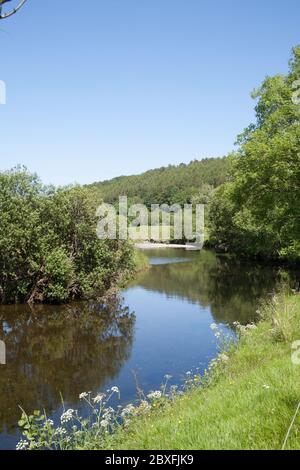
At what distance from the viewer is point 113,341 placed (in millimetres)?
22156

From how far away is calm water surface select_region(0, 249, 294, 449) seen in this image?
50.8ft

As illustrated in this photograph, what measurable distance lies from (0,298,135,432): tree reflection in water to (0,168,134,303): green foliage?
61.3 inches

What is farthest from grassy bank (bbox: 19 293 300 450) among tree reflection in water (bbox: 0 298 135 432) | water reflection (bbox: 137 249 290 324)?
water reflection (bbox: 137 249 290 324)

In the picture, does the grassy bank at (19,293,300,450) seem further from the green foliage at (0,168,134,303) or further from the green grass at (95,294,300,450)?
the green foliage at (0,168,134,303)

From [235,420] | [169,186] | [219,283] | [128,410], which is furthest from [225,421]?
[169,186]

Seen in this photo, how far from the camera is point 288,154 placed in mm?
23219

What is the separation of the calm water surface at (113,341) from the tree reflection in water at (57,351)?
0.11ft

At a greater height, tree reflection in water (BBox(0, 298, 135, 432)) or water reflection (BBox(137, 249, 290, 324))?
water reflection (BBox(137, 249, 290, 324))

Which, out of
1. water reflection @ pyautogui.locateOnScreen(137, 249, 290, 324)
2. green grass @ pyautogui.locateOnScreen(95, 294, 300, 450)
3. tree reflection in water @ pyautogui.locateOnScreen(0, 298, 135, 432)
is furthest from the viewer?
water reflection @ pyautogui.locateOnScreen(137, 249, 290, 324)

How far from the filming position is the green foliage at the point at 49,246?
30.1m

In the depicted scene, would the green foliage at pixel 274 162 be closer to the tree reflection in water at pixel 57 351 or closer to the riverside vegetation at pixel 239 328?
the riverside vegetation at pixel 239 328

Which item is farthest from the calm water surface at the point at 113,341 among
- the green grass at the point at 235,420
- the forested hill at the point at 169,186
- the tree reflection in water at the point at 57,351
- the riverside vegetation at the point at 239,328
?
the forested hill at the point at 169,186
